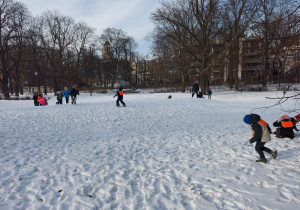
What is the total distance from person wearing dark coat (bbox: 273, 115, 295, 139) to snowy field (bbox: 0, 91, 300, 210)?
0.86 feet

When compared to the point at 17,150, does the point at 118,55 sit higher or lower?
higher

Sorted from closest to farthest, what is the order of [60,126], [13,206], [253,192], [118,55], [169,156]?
[13,206], [253,192], [169,156], [60,126], [118,55]

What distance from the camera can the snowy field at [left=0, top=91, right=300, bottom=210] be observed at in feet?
10.8

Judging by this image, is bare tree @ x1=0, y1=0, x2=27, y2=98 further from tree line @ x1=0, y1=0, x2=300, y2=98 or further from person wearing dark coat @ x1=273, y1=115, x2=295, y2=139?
person wearing dark coat @ x1=273, y1=115, x2=295, y2=139

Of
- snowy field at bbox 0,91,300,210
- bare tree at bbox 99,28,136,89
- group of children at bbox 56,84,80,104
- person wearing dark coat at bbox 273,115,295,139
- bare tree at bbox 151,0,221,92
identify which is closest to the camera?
snowy field at bbox 0,91,300,210

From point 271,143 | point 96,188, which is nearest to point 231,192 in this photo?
point 96,188

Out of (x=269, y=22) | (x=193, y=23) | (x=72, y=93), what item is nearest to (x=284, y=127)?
(x=269, y=22)

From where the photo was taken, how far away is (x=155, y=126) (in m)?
9.28

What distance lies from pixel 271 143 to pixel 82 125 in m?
8.01

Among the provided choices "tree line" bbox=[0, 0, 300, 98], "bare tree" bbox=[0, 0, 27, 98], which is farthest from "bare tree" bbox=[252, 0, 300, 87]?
"bare tree" bbox=[0, 0, 27, 98]

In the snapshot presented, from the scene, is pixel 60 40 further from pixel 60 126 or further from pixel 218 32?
pixel 60 126

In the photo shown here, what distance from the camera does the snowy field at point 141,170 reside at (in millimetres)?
3285

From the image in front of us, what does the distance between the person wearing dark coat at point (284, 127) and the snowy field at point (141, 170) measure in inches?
10.3

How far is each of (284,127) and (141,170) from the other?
5421mm
